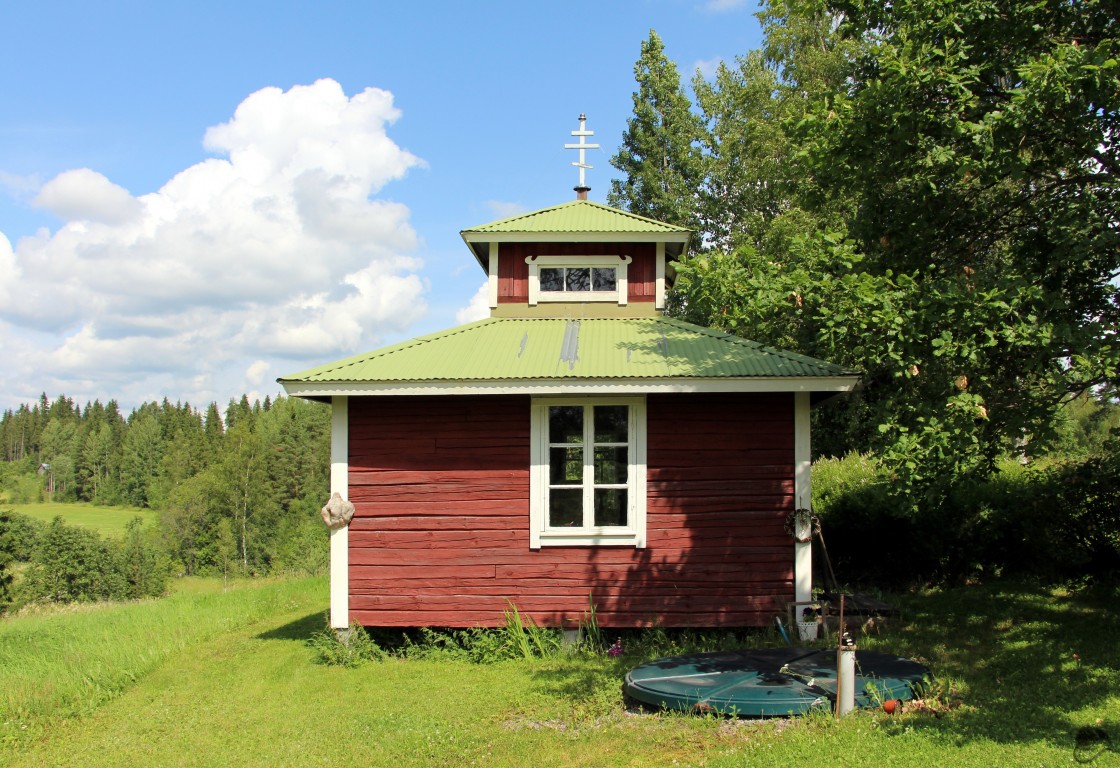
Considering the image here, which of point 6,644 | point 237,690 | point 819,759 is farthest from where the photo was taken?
point 6,644

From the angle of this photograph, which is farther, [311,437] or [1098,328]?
[311,437]

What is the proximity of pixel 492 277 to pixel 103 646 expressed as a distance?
753 centimetres

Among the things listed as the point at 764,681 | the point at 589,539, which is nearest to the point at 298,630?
the point at 589,539

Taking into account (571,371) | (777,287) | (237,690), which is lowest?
(237,690)

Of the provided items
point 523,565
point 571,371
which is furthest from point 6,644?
point 571,371

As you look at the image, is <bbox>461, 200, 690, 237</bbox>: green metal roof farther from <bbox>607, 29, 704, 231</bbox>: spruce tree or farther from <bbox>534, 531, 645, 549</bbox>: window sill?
<bbox>607, 29, 704, 231</bbox>: spruce tree

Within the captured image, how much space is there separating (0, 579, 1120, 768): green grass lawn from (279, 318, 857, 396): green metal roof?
3080mm

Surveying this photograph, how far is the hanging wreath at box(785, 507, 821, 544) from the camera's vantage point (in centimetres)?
977

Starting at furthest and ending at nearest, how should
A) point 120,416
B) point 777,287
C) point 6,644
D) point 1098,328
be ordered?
point 120,416 → point 6,644 → point 777,287 → point 1098,328

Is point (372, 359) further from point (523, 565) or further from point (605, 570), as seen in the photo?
point (605, 570)

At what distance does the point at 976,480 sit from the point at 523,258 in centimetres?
656

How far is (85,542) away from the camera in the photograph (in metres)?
52.8

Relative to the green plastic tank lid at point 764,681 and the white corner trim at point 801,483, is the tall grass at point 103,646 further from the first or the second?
the white corner trim at point 801,483

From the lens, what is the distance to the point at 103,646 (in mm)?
12008
